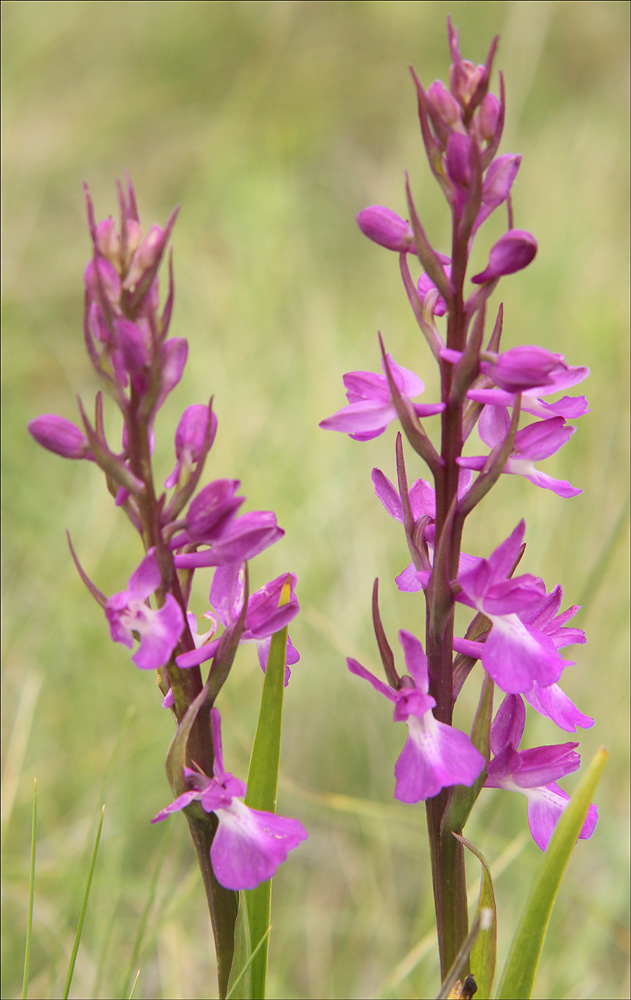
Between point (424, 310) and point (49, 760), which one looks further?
point (49, 760)

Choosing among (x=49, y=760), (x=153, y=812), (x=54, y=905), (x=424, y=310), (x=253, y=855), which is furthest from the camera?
(x=49, y=760)

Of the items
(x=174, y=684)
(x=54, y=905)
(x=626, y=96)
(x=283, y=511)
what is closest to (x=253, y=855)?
(x=174, y=684)

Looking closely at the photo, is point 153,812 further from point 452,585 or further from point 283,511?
point 452,585

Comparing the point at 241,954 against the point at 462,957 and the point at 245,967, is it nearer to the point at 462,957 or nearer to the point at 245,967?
the point at 245,967

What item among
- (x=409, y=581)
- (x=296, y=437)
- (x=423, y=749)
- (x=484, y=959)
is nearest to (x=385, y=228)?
(x=409, y=581)

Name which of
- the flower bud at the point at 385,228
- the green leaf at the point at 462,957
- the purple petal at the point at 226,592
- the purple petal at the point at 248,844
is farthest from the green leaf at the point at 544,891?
the flower bud at the point at 385,228

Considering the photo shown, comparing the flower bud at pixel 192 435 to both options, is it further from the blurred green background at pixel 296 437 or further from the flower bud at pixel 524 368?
the blurred green background at pixel 296 437
